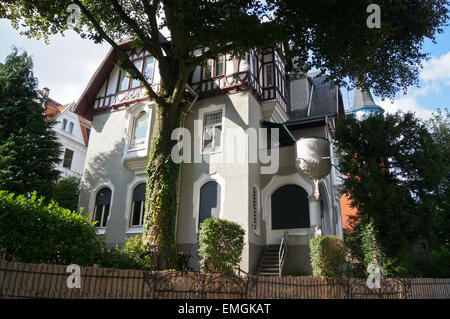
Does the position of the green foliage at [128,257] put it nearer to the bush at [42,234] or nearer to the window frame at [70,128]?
the bush at [42,234]

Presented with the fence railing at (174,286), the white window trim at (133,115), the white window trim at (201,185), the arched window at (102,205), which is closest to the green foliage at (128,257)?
the fence railing at (174,286)

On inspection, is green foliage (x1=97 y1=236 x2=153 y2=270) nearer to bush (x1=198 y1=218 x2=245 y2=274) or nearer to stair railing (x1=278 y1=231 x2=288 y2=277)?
bush (x1=198 y1=218 x2=245 y2=274)

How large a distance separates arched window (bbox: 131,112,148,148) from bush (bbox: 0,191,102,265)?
987cm

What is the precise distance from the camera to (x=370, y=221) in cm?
1230

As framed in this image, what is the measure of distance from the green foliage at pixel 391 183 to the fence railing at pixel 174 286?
207cm

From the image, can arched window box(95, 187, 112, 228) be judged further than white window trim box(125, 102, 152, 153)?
Yes

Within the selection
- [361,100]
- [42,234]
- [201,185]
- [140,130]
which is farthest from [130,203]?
[361,100]

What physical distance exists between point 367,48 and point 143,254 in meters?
10.4

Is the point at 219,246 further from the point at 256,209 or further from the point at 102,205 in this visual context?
the point at 102,205

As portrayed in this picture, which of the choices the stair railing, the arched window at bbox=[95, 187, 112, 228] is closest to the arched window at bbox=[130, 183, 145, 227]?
the arched window at bbox=[95, 187, 112, 228]

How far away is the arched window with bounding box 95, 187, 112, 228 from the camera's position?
18.7 meters

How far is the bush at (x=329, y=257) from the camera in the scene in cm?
1170
